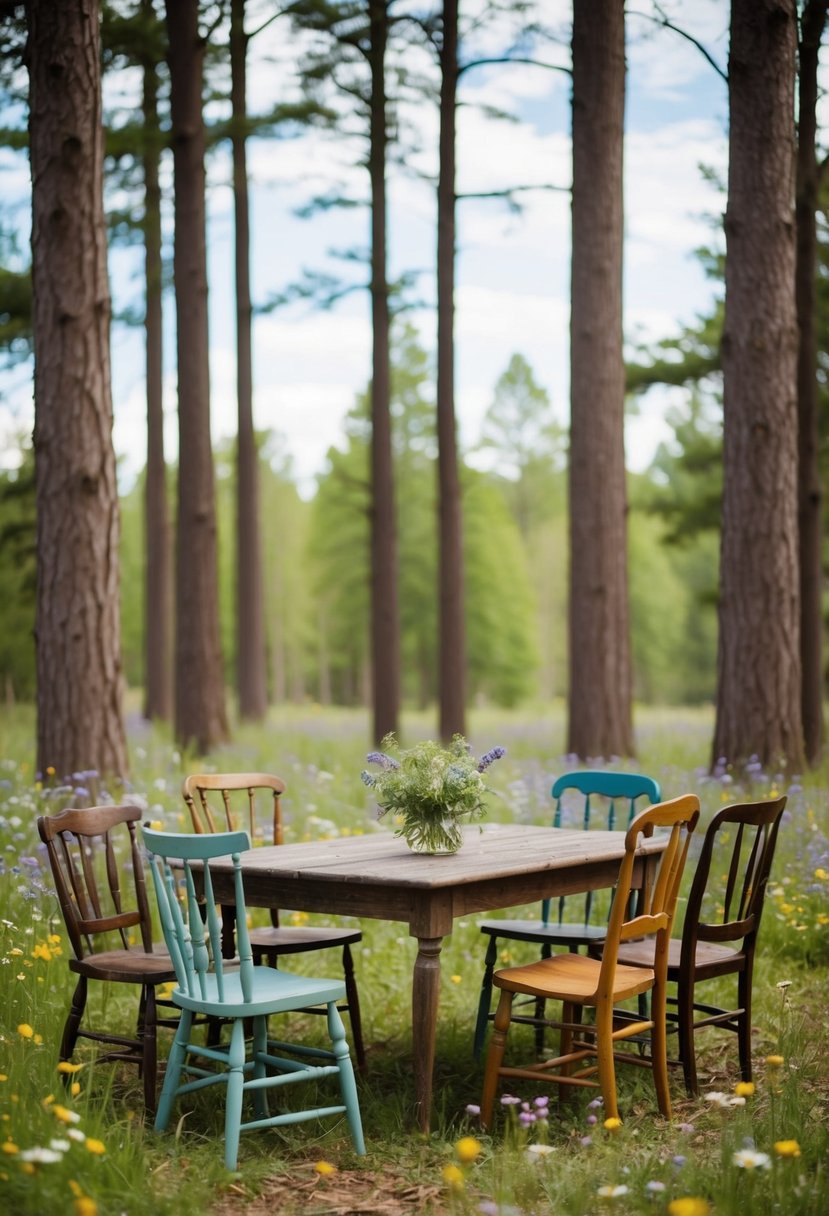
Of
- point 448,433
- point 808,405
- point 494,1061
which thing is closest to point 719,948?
point 494,1061

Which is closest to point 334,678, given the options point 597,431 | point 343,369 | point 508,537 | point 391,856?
point 508,537

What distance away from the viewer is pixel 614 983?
4848 mm

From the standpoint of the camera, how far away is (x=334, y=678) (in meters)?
50.5

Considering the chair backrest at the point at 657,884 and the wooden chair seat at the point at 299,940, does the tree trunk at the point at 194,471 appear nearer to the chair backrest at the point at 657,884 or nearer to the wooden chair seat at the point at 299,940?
the wooden chair seat at the point at 299,940

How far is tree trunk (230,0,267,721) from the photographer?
15492mm

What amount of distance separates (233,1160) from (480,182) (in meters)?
11.9

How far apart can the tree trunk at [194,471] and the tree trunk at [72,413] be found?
Result: 4.75 m

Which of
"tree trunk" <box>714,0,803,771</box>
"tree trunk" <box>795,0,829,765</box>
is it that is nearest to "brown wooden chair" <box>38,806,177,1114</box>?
"tree trunk" <box>714,0,803,771</box>

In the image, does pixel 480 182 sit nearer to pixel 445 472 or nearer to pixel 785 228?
pixel 445 472

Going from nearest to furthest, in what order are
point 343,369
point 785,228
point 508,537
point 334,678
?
point 785,228
point 343,369
point 508,537
point 334,678

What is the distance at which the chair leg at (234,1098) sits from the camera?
428 cm

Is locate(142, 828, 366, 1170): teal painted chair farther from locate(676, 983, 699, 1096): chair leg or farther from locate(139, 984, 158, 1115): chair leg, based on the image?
locate(676, 983, 699, 1096): chair leg

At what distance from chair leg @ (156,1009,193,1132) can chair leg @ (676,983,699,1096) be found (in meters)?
1.91

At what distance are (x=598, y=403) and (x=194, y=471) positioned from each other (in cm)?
421
